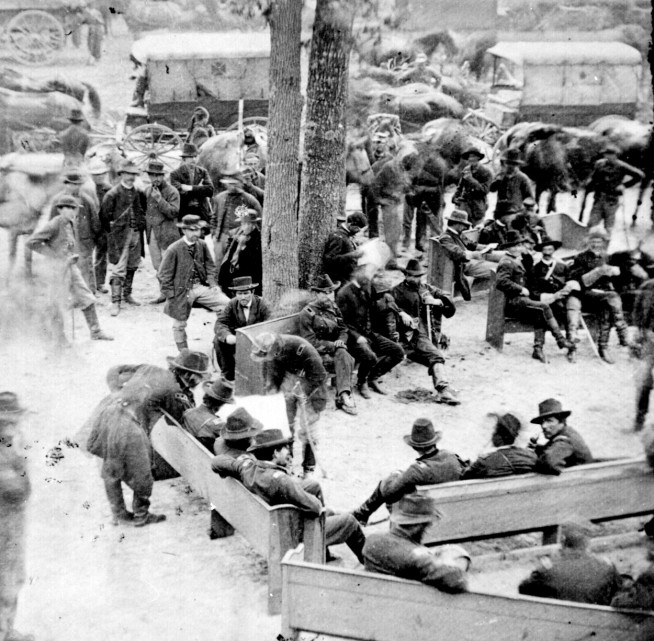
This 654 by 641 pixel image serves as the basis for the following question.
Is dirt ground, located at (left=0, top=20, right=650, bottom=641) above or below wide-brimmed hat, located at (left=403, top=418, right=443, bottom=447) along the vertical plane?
below

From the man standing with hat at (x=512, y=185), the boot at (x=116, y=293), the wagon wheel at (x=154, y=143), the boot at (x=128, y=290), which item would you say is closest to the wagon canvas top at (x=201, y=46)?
the wagon wheel at (x=154, y=143)

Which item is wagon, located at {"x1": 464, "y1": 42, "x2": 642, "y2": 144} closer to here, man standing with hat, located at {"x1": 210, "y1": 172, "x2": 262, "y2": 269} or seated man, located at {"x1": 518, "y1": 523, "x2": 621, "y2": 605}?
man standing with hat, located at {"x1": 210, "y1": 172, "x2": 262, "y2": 269}

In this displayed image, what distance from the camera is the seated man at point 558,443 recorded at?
262 inches

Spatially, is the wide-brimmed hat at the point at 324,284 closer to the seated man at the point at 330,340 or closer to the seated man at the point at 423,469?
the seated man at the point at 330,340

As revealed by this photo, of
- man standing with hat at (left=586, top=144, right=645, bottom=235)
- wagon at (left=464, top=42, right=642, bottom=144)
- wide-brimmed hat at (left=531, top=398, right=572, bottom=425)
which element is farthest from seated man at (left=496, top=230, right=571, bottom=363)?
wagon at (left=464, top=42, right=642, bottom=144)

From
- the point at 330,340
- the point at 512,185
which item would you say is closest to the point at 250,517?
the point at 330,340

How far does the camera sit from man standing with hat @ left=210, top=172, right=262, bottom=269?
37.0 ft

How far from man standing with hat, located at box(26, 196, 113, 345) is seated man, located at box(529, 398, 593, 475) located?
5.52m

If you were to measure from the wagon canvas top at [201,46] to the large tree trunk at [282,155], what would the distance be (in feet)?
25.6

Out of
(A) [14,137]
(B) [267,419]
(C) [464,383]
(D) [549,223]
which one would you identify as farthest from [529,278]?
(A) [14,137]

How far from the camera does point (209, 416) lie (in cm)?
720

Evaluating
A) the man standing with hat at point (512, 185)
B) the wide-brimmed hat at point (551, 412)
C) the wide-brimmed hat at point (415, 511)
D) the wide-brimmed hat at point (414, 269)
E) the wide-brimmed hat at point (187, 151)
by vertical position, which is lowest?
the wide-brimmed hat at point (415, 511)

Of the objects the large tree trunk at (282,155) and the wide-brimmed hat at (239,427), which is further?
the large tree trunk at (282,155)

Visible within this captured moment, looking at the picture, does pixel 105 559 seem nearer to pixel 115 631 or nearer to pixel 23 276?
pixel 115 631
